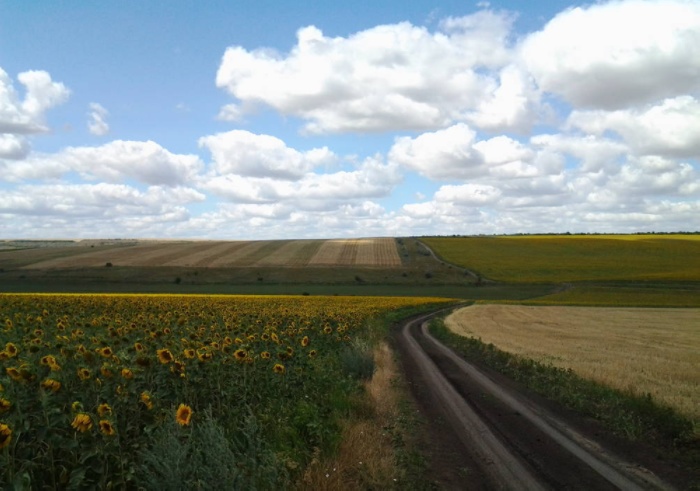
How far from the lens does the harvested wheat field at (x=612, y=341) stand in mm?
16234

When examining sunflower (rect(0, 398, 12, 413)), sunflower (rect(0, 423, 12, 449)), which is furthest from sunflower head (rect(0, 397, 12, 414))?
sunflower (rect(0, 423, 12, 449))

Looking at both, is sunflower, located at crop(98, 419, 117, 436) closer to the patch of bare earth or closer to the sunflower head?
the sunflower head

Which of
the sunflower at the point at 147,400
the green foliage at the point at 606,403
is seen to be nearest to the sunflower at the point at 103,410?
the sunflower at the point at 147,400

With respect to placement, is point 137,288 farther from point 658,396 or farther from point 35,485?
point 35,485

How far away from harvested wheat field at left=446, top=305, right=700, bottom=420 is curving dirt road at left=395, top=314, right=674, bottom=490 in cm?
301

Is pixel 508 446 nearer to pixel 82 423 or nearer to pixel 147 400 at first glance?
pixel 147 400

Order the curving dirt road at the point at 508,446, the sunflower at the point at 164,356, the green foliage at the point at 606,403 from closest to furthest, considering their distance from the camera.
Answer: the sunflower at the point at 164,356
the curving dirt road at the point at 508,446
the green foliage at the point at 606,403

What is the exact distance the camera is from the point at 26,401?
5.34m

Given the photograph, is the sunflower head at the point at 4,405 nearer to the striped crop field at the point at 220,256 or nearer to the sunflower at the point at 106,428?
the sunflower at the point at 106,428

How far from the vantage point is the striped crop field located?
90.0m

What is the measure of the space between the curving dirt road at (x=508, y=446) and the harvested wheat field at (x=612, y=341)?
301 cm

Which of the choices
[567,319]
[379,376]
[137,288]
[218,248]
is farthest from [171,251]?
[379,376]

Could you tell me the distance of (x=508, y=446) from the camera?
10.4 meters

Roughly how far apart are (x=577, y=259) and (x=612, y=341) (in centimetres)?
7384
